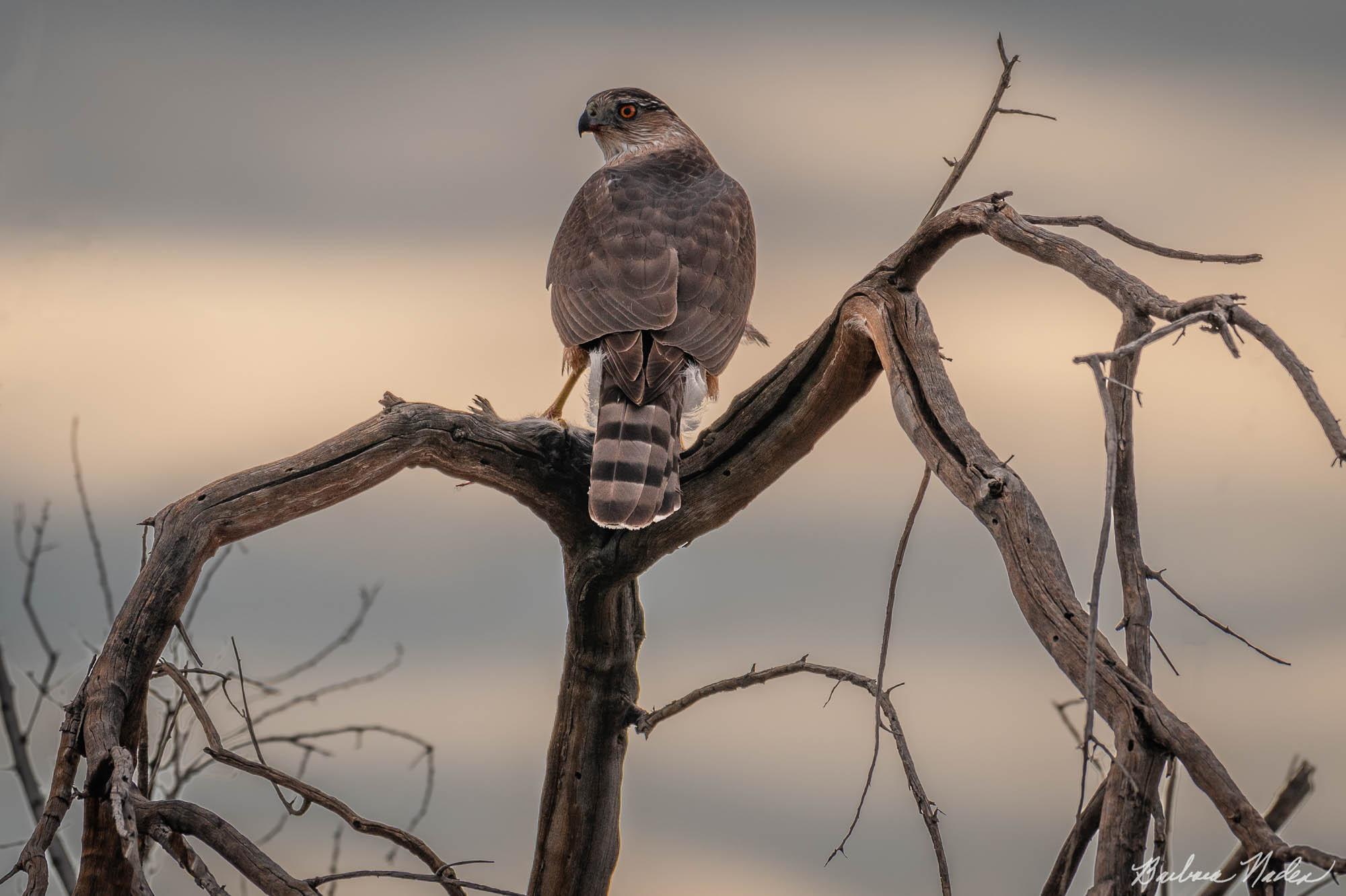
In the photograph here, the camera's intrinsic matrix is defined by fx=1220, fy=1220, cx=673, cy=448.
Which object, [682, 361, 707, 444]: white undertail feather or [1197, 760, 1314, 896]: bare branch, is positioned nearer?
[1197, 760, 1314, 896]: bare branch

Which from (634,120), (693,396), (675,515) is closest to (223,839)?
(675,515)

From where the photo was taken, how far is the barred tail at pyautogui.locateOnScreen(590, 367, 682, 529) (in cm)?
311

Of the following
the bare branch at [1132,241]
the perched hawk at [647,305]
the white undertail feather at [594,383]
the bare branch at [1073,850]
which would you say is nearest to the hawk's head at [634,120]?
the perched hawk at [647,305]

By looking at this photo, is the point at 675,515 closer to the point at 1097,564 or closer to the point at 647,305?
the point at 647,305

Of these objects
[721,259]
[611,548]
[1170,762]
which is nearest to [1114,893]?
[1170,762]

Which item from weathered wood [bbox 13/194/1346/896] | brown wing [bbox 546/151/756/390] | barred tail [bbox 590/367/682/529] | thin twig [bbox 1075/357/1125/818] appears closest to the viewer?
thin twig [bbox 1075/357/1125/818]

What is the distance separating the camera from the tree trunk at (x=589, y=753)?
3775 mm

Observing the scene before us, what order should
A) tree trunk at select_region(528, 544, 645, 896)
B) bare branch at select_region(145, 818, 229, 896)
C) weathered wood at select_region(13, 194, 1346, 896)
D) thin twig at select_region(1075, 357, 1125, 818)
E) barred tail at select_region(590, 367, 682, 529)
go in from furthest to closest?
1. tree trunk at select_region(528, 544, 645, 896)
2. barred tail at select_region(590, 367, 682, 529)
3. bare branch at select_region(145, 818, 229, 896)
4. weathered wood at select_region(13, 194, 1346, 896)
5. thin twig at select_region(1075, 357, 1125, 818)

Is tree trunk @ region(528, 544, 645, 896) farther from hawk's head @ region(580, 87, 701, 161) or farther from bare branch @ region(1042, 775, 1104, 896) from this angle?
hawk's head @ region(580, 87, 701, 161)

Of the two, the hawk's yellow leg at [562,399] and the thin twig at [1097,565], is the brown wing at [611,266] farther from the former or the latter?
the thin twig at [1097,565]

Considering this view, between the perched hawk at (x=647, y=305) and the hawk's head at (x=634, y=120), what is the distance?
0.45m

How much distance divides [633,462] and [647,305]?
0.64 meters

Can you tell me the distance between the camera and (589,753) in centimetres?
382

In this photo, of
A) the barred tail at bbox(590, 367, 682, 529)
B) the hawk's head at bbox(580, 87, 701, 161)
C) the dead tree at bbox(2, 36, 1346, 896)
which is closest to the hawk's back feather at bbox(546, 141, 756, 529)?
the barred tail at bbox(590, 367, 682, 529)
